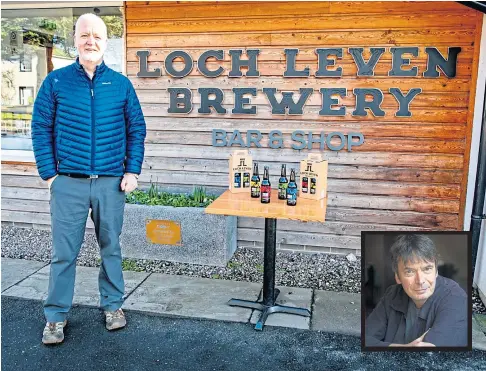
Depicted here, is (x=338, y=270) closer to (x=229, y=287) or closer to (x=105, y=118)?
(x=229, y=287)

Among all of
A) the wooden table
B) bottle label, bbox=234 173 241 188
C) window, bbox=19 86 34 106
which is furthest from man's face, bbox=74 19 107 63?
window, bbox=19 86 34 106

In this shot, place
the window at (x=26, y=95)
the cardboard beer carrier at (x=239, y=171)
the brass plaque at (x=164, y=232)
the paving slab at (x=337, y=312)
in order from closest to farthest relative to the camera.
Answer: the paving slab at (x=337, y=312) → the cardboard beer carrier at (x=239, y=171) → the brass plaque at (x=164, y=232) → the window at (x=26, y=95)

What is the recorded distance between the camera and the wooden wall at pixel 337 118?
4418 mm

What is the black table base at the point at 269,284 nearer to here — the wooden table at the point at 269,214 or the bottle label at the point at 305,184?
the wooden table at the point at 269,214

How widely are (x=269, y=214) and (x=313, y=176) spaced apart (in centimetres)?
58

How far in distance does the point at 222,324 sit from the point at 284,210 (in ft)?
3.37

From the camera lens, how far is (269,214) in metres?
3.11

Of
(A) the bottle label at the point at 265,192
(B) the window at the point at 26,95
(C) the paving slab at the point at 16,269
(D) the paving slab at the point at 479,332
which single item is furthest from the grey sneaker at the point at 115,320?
(B) the window at the point at 26,95

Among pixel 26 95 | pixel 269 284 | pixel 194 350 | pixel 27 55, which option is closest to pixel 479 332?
pixel 269 284

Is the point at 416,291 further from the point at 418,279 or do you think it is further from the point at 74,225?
the point at 74,225

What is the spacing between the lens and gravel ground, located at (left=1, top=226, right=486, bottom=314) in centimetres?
431

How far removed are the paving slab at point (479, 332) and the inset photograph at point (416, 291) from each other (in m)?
0.38

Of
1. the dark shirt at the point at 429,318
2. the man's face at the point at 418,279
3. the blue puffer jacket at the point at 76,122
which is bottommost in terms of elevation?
the dark shirt at the point at 429,318

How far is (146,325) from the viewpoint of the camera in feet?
11.1
